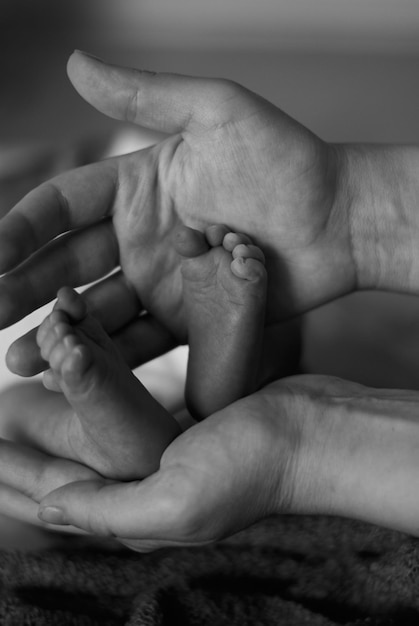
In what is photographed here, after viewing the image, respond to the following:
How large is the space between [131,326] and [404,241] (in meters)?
0.29

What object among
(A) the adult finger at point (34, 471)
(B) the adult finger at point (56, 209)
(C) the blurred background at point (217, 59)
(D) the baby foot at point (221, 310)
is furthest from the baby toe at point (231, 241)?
(C) the blurred background at point (217, 59)

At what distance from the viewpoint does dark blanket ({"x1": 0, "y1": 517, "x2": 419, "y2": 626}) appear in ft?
2.02

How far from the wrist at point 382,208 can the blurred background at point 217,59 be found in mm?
400

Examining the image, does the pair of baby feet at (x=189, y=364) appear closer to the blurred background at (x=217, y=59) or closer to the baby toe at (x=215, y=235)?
the baby toe at (x=215, y=235)

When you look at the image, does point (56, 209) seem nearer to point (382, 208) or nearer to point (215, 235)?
point (215, 235)

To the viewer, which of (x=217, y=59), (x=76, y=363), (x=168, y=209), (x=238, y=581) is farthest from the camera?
(x=217, y=59)

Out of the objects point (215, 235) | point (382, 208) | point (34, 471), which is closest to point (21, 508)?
point (34, 471)

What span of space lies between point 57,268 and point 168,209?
115 mm

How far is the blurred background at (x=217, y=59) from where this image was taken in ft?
4.03

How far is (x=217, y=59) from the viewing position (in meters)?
1.30

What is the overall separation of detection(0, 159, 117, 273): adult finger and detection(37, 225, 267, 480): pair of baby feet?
0.10 m

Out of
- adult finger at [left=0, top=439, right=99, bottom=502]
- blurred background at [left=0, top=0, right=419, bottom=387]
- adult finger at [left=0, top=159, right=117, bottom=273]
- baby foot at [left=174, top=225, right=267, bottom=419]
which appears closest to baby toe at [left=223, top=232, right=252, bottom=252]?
baby foot at [left=174, top=225, right=267, bottom=419]

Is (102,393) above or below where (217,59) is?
below

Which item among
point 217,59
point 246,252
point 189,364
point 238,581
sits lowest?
point 238,581
